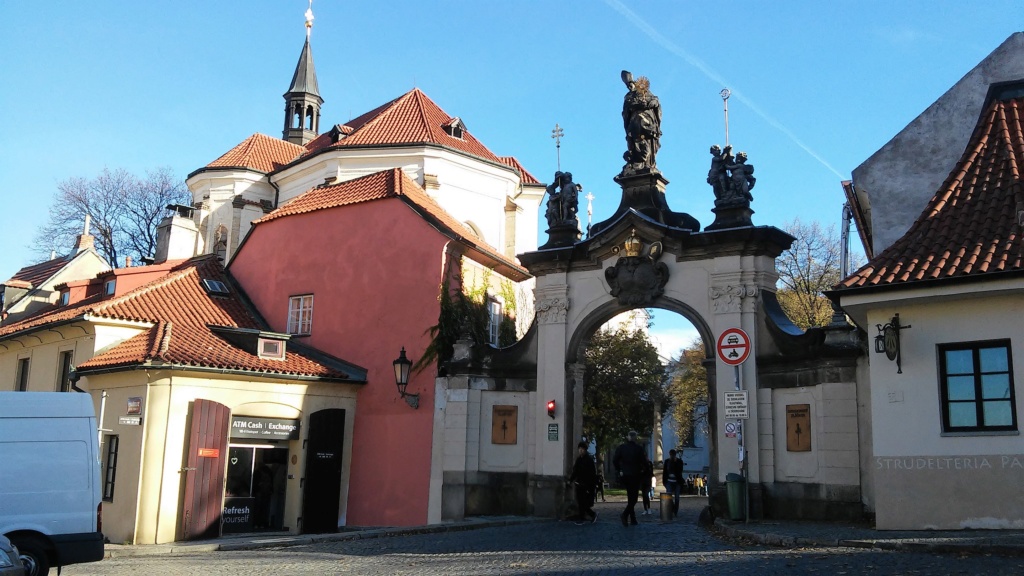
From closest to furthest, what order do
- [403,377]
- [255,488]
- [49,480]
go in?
[49,480]
[255,488]
[403,377]

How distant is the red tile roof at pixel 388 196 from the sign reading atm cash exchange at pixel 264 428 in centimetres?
595

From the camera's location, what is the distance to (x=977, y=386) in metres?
13.3

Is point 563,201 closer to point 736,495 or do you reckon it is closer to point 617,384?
point 736,495

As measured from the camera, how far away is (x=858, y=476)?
16047mm

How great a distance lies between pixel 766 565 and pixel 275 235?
18692mm

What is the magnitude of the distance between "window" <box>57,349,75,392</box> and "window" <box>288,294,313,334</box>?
17.6 ft

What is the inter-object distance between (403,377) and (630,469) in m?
6.16

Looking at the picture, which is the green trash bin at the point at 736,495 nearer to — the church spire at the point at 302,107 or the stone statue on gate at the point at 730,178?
the stone statue on gate at the point at 730,178

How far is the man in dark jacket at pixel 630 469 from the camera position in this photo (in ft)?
57.1

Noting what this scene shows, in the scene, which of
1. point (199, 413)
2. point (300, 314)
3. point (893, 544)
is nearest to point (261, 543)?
point (199, 413)

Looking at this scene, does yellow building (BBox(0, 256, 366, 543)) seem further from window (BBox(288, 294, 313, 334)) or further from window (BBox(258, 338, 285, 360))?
window (BBox(288, 294, 313, 334))

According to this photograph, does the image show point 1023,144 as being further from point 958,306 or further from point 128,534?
point 128,534

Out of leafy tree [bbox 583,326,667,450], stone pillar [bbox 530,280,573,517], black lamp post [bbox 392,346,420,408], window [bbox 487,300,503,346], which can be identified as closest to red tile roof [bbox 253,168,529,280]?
window [bbox 487,300,503,346]

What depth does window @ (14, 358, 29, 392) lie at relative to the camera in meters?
25.3
